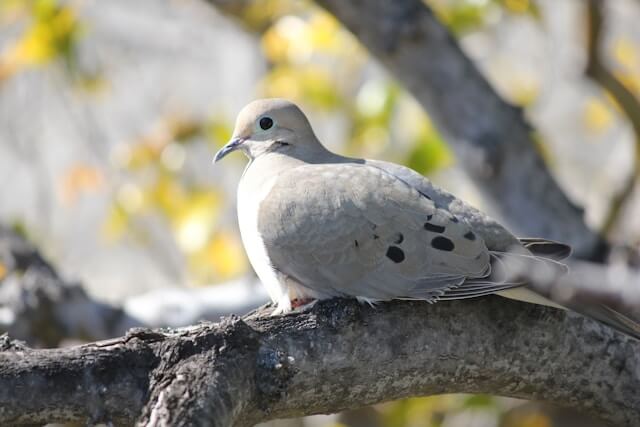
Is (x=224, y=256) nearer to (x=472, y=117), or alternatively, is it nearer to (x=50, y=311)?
(x=50, y=311)

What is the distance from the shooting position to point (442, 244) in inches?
86.0

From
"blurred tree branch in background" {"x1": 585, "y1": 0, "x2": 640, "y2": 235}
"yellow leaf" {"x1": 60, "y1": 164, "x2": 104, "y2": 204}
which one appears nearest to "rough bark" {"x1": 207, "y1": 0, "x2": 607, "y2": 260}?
"blurred tree branch in background" {"x1": 585, "y1": 0, "x2": 640, "y2": 235}

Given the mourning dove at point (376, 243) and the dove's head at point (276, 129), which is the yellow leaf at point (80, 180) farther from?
the mourning dove at point (376, 243)

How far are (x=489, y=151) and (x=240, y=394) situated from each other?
174 centimetres

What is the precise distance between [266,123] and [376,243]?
677 millimetres

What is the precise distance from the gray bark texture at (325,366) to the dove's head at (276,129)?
22.5 inches

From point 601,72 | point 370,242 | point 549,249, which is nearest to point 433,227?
point 370,242

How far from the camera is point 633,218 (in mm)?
5512

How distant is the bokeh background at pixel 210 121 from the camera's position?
154 inches

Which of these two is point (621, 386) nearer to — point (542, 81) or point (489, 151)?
point (489, 151)

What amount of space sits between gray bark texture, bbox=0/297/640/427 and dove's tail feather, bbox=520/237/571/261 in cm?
16

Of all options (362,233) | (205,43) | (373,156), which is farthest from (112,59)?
(362,233)

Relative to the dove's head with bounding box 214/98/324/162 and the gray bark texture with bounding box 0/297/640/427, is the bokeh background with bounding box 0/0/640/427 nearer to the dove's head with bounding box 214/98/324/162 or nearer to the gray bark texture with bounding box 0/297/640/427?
the dove's head with bounding box 214/98/324/162

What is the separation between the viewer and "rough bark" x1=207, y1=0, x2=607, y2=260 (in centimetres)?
316
